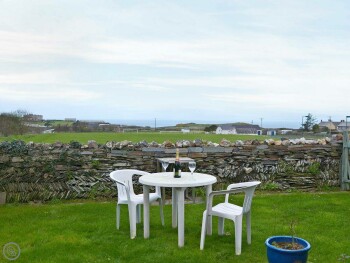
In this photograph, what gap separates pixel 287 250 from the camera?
297 cm

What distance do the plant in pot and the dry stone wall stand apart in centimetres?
403

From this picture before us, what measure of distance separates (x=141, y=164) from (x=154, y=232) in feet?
8.09

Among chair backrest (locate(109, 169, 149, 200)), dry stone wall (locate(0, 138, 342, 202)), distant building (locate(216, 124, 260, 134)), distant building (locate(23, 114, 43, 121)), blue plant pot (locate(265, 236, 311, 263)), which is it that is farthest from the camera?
distant building (locate(216, 124, 260, 134))

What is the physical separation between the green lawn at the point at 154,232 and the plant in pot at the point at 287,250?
0.74 metres

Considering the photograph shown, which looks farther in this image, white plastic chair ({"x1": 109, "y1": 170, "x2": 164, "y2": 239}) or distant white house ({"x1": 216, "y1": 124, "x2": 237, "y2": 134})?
distant white house ({"x1": 216, "y1": 124, "x2": 237, "y2": 134})

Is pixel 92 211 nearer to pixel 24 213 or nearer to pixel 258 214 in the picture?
pixel 24 213

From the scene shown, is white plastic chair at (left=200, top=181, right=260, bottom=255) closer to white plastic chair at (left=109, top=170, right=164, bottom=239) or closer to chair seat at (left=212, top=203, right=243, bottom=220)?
chair seat at (left=212, top=203, right=243, bottom=220)

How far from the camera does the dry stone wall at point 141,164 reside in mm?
6672

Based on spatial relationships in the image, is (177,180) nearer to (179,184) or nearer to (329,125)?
(179,184)

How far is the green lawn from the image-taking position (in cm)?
400

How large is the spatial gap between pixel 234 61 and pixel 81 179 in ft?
17.3

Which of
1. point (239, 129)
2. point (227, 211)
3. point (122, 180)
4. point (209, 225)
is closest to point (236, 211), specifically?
point (227, 211)

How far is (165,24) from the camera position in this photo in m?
9.02

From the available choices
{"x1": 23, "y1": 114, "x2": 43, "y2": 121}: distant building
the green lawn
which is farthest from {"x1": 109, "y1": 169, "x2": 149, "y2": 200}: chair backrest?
{"x1": 23, "y1": 114, "x2": 43, "y2": 121}: distant building
